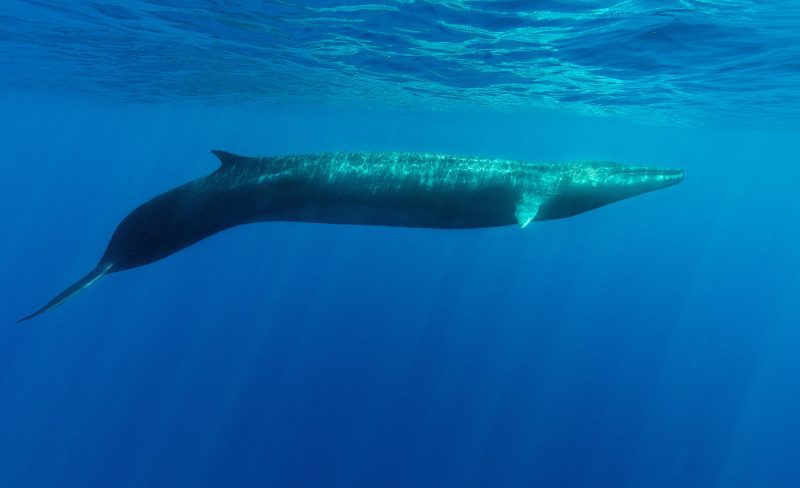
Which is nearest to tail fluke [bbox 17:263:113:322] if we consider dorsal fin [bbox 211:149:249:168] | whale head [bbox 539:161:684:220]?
dorsal fin [bbox 211:149:249:168]

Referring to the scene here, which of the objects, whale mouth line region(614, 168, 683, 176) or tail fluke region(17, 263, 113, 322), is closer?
tail fluke region(17, 263, 113, 322)

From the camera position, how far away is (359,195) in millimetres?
7617

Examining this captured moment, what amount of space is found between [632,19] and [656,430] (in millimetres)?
17946

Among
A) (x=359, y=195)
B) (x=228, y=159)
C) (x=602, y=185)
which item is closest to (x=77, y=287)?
(x=228, y=159)

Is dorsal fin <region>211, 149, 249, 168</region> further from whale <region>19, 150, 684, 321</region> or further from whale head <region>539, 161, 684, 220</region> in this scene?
whale head <region>539, 161, 684, 220</region>

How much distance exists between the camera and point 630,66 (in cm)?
1973

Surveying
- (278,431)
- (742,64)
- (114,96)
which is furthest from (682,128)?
(114,96)

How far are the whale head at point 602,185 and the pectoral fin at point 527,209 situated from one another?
0.30m

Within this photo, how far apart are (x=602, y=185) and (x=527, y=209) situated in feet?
4.53

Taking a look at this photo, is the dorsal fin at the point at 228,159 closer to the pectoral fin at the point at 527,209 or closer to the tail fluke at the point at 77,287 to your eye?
the tail fluke at the point at 77,287

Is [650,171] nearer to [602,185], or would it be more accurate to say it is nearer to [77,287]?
[602,185]

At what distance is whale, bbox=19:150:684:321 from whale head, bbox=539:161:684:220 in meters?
0.02

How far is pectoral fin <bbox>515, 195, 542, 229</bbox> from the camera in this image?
293 inches

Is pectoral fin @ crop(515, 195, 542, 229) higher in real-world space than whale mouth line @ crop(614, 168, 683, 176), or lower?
lower
